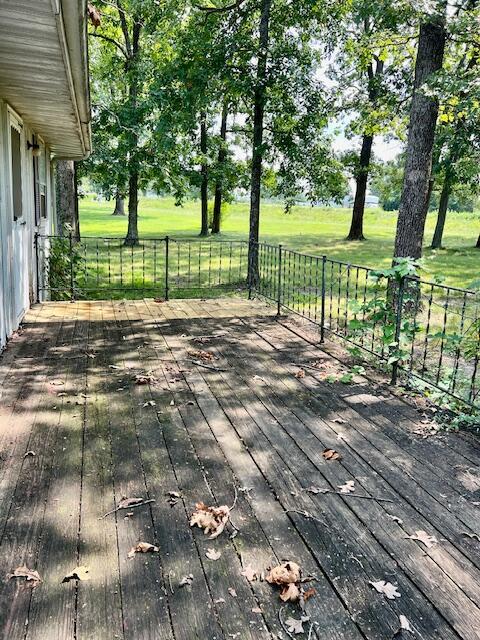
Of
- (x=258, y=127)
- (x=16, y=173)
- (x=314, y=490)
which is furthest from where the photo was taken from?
(x=258, y=127)

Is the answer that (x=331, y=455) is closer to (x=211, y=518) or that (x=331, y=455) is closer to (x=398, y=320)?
(x=211, y=518)

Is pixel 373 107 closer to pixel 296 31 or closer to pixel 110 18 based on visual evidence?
pixel 296 31

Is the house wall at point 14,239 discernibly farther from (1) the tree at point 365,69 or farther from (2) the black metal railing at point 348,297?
(1) the tree at point 365,69

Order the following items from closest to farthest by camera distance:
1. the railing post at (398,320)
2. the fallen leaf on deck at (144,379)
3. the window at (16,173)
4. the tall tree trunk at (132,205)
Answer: the railing post at (398,320) < the fallen leaf on deck at (144,379) < the window at (16,173) < the tall tree trunk at (132,205)

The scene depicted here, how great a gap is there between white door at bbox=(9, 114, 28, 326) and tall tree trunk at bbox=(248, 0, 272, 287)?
357cm

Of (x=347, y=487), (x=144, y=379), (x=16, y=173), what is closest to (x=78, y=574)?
(x=347, y=487)

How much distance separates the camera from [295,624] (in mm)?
1960

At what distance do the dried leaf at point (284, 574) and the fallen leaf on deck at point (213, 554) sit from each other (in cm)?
24

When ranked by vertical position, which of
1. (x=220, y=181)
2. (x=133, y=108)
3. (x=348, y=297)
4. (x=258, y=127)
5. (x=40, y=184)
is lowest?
(x=348, y=297)

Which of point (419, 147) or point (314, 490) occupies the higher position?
point (419, 147)

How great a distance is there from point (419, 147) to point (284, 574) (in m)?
6.21

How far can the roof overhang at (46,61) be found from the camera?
287 centimetres

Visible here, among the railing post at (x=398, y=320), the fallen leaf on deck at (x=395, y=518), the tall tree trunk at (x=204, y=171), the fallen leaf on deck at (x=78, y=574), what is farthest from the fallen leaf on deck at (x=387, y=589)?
the tall tree trunk at (x=204, y=171)

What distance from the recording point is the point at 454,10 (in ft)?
21.7
